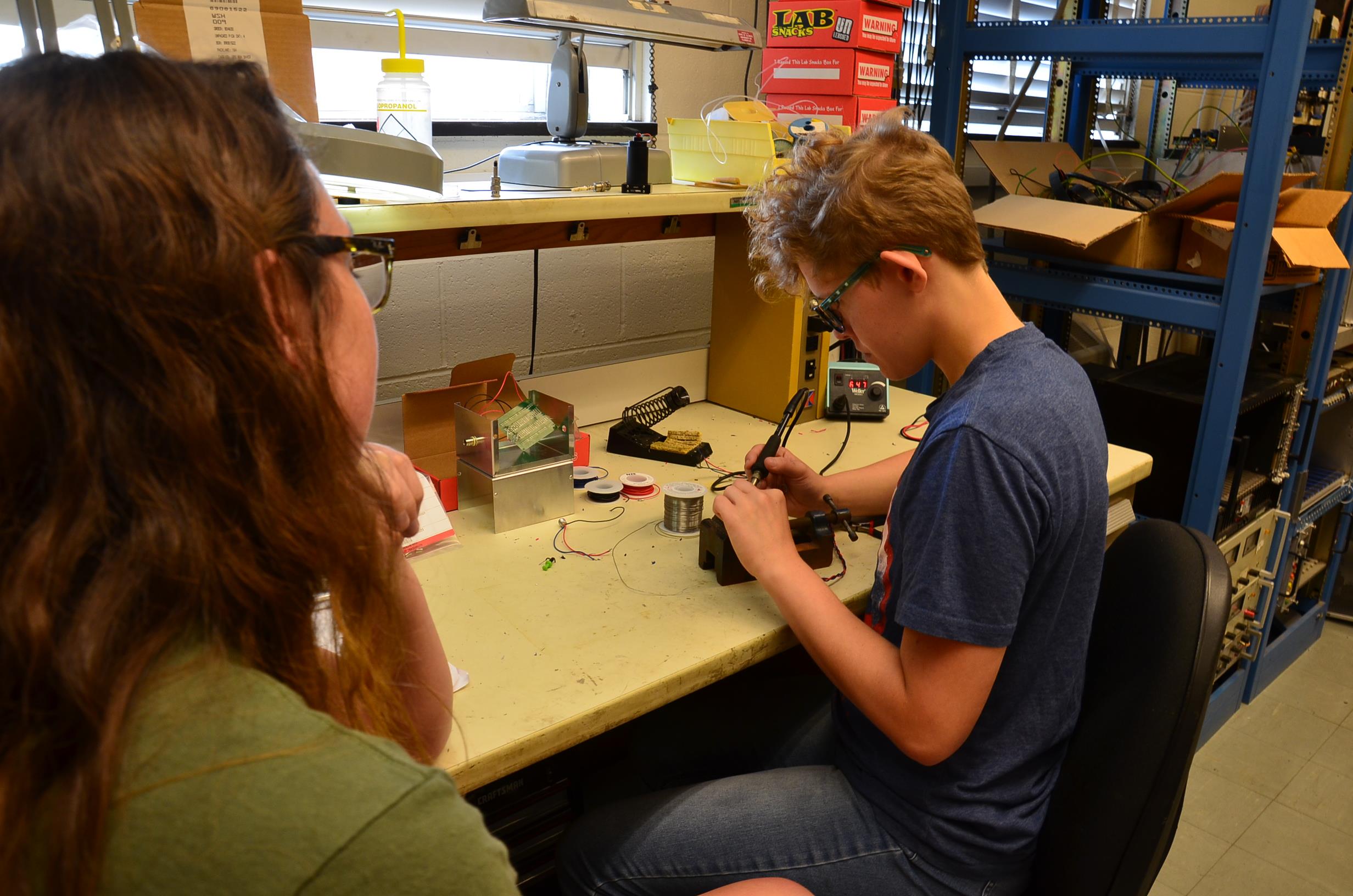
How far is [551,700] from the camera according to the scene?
37.3 inches

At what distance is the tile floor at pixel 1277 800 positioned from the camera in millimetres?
1812

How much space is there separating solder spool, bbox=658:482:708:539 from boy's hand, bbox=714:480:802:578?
155 mm

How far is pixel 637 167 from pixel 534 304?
1.70ft

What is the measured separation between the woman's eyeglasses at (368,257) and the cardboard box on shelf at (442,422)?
0.67m

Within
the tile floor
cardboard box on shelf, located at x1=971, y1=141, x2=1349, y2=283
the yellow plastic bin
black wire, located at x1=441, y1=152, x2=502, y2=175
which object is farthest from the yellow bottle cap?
the tile floor

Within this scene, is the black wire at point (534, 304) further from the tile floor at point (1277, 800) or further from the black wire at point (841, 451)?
the tile floor at point (1277, 800)

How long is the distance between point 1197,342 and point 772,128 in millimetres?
1924

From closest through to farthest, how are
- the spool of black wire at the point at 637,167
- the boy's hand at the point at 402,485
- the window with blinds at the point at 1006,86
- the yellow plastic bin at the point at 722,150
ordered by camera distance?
the boy's hand at the point at 402,485 → the spool of black wire at the point at 637,167 → the yellow plastic bin at the point at 722,150 → the window with blinds at the point at 1006,86

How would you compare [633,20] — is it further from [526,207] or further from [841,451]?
[841,451]

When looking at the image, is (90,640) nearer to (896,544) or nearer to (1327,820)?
(896,544)

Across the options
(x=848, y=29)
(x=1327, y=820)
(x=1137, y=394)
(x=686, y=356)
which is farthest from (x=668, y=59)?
(x=1327, y=820)

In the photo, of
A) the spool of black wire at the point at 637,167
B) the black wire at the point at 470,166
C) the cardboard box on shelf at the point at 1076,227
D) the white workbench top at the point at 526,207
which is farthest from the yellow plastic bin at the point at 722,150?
the cardboard box on shelf at the point at 1076,227

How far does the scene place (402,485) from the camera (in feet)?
2.85

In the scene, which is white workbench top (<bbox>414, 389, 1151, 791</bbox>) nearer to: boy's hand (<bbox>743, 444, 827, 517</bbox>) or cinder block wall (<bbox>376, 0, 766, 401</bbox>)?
boy's hand (<bbox>743, 444, 827, 517</bbox>)
